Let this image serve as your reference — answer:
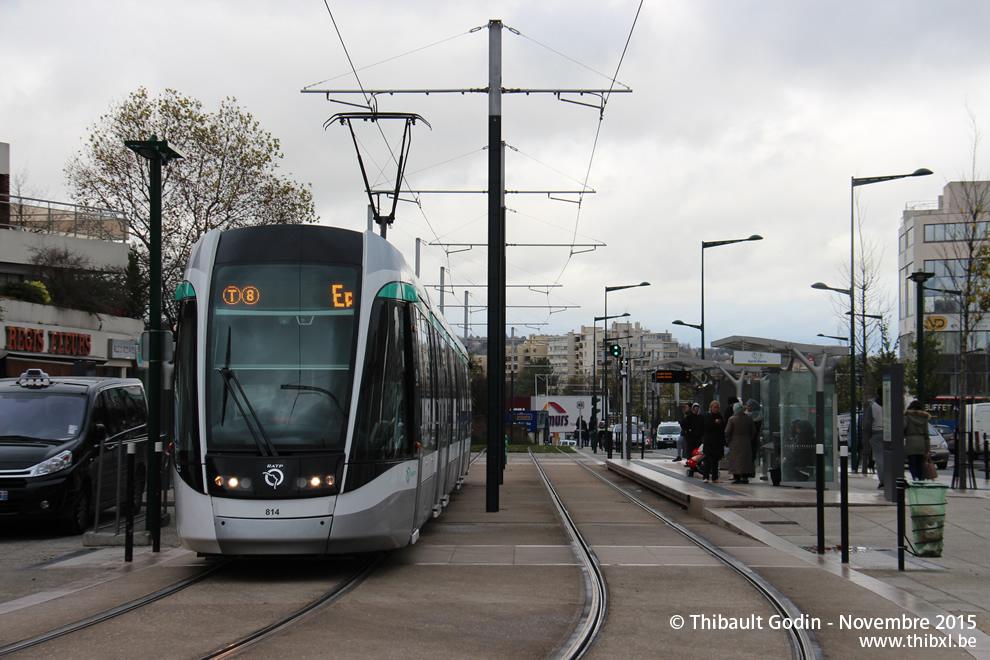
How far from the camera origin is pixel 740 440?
20.5 meters

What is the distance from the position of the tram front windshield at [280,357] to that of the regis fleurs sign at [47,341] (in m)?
21.3

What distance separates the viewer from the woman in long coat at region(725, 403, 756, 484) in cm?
2036

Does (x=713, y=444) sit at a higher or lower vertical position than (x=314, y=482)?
lower

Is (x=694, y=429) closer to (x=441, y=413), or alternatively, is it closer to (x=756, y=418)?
(x=756, y=418)

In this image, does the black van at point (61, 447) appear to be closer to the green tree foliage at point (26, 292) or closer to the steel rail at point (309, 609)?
the steel rail at point (309, 609)

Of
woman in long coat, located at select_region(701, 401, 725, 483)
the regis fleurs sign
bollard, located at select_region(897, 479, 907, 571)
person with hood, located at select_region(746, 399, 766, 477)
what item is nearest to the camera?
bollard, located at select_region(897, 479, 907, 571)

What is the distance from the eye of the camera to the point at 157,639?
22.4 ft

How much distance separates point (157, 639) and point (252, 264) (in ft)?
13.0

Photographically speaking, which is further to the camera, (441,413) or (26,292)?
(26,292)

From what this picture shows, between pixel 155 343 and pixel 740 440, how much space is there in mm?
12180

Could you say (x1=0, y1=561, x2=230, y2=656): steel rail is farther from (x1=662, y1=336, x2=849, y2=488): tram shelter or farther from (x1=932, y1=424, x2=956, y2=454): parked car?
(x1=932, y1=424, x2=956, y2=454): parked car

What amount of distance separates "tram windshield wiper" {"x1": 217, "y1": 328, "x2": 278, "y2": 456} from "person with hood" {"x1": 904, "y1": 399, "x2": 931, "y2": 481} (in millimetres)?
12410

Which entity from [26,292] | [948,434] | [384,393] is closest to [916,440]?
[384,393]

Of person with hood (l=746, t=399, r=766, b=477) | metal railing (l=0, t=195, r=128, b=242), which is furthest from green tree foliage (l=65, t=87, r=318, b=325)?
person with hood (l=746, t=399, r=766, b=477)
